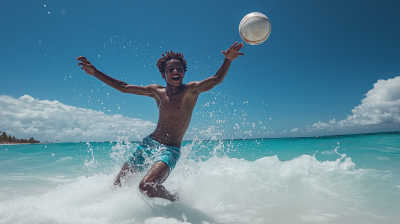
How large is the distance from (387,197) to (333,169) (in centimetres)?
253

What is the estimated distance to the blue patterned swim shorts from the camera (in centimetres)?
356

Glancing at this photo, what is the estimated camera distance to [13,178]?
619cm

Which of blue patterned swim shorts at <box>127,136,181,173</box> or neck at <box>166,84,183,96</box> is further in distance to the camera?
neck at <box>166,84,183,96</box>

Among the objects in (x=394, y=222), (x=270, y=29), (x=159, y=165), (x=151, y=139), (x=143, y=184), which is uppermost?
(x=270, y=29)

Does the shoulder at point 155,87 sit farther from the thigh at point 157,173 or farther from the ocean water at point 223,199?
the ocean water at point 223,199

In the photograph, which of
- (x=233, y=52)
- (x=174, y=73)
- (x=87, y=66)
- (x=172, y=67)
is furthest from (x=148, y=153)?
(x=233, y=52)

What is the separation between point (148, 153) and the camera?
367 cm

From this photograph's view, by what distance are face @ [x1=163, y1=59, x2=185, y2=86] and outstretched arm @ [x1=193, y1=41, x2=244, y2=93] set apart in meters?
0.32

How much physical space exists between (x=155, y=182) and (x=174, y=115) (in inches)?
46.7

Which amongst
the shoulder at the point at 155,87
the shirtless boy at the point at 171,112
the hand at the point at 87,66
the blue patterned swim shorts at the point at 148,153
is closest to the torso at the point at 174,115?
the shirtless boy at the point at 171,112

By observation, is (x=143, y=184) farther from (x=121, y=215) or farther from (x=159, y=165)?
(x=121, y=215)

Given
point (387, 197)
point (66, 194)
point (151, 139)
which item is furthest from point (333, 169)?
point (66, 194)

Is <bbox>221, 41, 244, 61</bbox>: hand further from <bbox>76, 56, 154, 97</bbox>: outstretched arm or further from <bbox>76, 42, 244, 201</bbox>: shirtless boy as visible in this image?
<bbox>76, 56, 154, 97</bbox>: outstretched arm

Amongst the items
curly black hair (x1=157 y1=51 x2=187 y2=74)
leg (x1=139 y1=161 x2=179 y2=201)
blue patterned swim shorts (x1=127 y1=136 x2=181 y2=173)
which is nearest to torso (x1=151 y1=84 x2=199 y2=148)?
blue patterned swim shorts (x1=127 y1=136 x2=181 y2=173)
